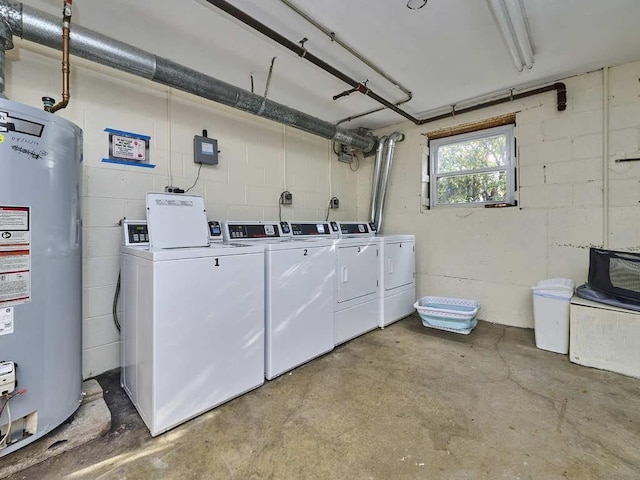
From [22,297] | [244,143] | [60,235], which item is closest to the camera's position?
[22,297]

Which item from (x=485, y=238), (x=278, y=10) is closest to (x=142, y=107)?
(x=278, y=10)

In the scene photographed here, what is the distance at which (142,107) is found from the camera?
217cm

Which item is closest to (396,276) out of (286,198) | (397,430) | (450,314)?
(450,314)

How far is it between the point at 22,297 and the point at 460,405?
89.8 inches

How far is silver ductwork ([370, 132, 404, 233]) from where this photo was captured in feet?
11.7

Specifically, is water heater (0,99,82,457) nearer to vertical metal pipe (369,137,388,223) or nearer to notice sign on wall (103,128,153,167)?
notice sign on wall (103,128,153,167)

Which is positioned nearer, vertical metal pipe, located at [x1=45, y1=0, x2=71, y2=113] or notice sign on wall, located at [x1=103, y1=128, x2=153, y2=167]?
vertical metal pipe, located at [x1=45, y1=0, x2=71, y2=113]

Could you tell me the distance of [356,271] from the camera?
8.58ft

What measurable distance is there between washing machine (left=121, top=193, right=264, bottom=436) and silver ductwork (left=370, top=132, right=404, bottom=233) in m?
2.21

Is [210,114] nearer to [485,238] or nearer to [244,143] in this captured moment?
[244,143]

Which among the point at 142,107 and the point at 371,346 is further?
the point at 371,346

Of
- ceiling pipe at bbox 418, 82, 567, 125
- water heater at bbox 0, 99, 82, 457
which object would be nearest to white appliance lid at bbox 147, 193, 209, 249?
water heater at bbox 0, 99, 82, 457

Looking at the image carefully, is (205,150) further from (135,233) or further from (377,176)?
(377,176)

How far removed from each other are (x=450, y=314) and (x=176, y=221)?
8.19 feet
